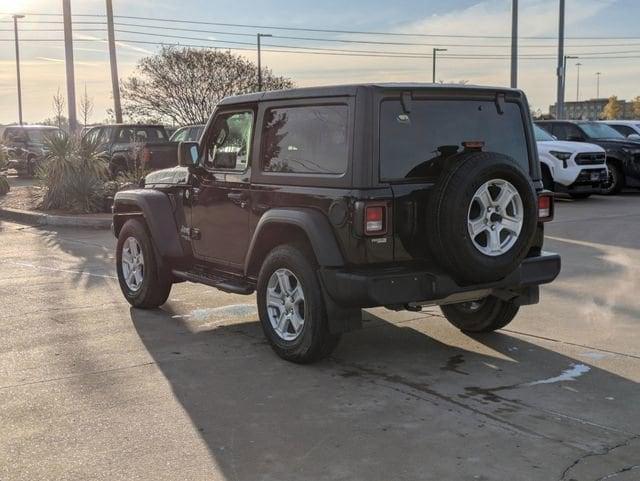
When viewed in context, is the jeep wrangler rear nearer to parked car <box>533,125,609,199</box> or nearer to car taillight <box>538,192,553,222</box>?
car taillight <box>538,192,553,222</box>

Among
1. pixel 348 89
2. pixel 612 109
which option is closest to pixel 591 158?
pixel 348 89

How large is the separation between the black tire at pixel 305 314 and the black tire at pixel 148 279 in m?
1.71

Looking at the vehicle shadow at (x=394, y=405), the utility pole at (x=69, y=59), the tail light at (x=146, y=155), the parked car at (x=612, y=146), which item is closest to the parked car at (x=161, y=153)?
the tail light at (x=146, y=155)

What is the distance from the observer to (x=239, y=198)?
564 centimetres

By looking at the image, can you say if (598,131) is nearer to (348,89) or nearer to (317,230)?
(348,89)

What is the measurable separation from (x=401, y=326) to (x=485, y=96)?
6.94ft

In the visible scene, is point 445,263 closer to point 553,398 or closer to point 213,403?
point 553,398

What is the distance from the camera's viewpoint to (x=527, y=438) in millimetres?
3814

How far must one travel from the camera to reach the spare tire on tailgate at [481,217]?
455cm

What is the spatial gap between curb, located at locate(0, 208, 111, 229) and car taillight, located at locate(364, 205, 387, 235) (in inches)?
374

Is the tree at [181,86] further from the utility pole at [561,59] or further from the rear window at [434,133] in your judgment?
the rear window at [434,133]

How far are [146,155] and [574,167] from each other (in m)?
9.25

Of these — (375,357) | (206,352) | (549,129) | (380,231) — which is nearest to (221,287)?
(206,352)

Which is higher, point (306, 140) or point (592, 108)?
point (592, 108)
